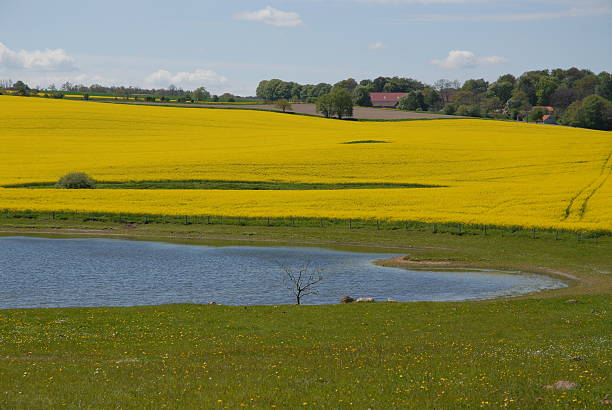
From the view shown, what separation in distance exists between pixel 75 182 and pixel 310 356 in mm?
50490

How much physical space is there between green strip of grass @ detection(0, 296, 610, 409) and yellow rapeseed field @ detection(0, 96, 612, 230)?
2686 cm

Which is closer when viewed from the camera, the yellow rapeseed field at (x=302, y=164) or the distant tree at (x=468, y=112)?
the yellow rapeseed field at (x=302, y=164)

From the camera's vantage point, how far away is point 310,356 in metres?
20.0

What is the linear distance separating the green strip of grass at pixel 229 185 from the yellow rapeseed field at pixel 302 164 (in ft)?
3.39

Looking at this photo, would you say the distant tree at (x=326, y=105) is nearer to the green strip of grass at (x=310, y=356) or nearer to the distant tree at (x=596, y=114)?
the distant tree at (x=596, y=114)

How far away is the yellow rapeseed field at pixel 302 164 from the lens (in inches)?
2287

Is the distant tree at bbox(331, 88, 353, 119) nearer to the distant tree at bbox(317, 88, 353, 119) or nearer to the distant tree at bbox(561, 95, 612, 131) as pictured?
the distant tree at bbox(317, 88, 353, 119)

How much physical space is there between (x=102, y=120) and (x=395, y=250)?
8219 cm

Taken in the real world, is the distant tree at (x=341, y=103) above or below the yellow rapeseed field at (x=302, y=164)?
above

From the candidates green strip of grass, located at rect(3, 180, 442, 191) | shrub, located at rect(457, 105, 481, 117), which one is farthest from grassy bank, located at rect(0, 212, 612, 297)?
shrub, located at rect(457, 105, 481, 117)

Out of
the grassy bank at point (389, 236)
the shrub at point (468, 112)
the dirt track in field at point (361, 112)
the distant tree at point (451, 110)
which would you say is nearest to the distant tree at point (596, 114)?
the shrub at point (468, 112)

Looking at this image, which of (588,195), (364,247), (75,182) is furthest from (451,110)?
(364,247)

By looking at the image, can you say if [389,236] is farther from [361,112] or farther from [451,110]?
[451,110]

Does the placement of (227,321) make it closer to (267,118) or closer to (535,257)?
(535,257)
